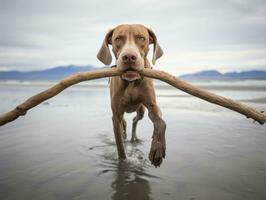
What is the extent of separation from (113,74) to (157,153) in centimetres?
116

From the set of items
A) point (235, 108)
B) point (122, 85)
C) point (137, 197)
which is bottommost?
point (137, 197)

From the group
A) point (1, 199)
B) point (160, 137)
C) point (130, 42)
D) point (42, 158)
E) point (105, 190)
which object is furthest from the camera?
point (42, 158)

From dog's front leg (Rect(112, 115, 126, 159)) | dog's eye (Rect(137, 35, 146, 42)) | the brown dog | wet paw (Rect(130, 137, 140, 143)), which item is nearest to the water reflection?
dog's front leg (Rect(112, 115, 126, 159))

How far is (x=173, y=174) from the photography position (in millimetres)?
3871

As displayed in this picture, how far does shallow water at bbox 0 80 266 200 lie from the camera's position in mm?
3326

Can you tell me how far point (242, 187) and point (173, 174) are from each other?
2.77 feet

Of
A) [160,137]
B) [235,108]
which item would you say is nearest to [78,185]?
[160,137]

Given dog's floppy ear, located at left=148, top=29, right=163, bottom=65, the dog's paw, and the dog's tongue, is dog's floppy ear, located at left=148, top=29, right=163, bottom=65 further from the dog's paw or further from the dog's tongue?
the dog's paw

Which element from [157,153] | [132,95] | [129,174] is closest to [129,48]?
[132,95]

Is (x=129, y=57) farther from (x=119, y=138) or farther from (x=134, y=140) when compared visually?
(x=134, y=140)

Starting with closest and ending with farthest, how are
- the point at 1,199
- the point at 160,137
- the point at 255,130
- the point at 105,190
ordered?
the point at 1,199
the point at 105,190
the point at 160,137
the point at 255,130

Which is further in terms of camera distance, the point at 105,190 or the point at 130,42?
the point at 130,42

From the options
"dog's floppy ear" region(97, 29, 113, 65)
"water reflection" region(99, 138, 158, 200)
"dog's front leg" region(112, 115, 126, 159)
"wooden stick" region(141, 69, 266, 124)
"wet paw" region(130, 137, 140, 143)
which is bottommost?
"water reflection" region(99, 138, 158, 200)

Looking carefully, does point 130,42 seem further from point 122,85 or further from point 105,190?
point 105,190
